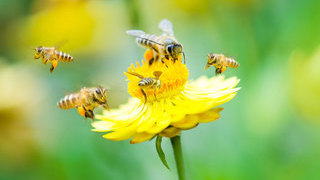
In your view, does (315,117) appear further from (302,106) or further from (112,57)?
(112,57)

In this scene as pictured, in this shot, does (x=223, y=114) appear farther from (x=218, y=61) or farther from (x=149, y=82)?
(x=149, y=82)

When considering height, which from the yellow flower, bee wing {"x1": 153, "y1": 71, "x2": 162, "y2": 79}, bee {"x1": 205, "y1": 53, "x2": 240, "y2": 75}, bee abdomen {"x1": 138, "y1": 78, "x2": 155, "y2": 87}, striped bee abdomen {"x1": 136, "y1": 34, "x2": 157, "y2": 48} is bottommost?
the yellow flower

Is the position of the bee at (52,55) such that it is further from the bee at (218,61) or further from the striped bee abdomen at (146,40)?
the bee at (218,61)

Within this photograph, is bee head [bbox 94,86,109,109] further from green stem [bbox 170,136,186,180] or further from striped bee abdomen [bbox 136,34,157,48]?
green stem [bbox 170,136,186,180]

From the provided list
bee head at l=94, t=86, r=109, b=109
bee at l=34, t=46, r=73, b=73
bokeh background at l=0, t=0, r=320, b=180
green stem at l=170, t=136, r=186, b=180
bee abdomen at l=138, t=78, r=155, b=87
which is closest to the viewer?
green stem at l=170, t=136, r=186, b=180

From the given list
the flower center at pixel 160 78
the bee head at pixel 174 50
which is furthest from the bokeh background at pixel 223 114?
the bee head at pixel 174 50

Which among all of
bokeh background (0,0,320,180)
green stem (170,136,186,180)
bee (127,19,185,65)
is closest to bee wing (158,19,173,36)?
bee (127,19,185,65)
